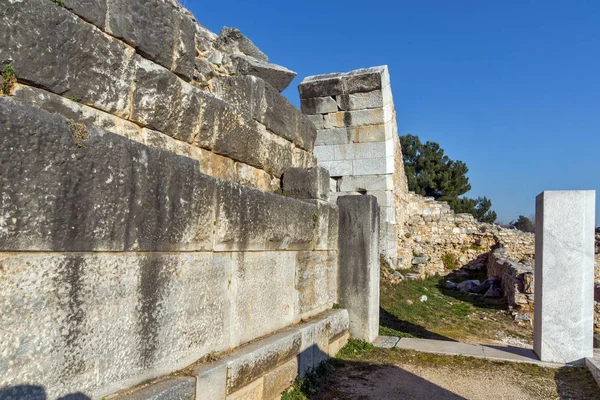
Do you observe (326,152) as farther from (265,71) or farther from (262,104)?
(262,104)

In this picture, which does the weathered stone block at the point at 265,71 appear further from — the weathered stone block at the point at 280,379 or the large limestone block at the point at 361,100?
the large limestone block at the point at 361,100

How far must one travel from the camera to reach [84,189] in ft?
7.04

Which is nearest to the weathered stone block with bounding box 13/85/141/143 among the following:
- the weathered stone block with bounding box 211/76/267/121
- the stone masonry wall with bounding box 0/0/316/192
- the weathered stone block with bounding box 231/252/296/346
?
the stone masonry wall with bounding box 0/0/316/192

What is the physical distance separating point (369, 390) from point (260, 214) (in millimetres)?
2113

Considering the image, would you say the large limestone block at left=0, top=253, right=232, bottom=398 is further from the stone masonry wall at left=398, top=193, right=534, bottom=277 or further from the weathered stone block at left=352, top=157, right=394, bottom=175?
the stone masonry wall at left=398, top=193, right=534, bottom=277

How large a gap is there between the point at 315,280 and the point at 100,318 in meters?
3.17

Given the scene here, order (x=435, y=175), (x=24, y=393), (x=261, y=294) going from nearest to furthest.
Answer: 1. (x=24, y=393)
2. (x=261, y=294)
3. (x=435, y=175)

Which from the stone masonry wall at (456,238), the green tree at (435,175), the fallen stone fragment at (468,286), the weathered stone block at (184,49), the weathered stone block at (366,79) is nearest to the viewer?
the weathered stone block at (184,49)

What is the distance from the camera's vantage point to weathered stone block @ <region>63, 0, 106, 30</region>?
8.66 feet

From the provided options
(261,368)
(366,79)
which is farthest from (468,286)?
(261,368)

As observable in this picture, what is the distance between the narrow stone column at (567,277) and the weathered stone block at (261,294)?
10.1 feet

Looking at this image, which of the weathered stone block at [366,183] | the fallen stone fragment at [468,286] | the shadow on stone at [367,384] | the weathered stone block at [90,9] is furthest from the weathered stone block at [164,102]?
the fallen stone fragment at [468,286]

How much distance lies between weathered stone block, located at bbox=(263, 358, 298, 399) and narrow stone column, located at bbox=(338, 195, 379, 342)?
6.09ft

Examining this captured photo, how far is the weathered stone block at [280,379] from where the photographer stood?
150 inches
